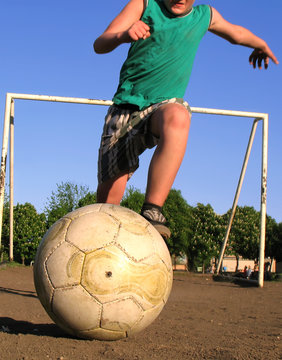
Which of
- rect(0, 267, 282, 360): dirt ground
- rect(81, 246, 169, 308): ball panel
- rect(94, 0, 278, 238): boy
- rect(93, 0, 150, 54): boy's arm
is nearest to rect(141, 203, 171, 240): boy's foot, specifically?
rect(94, 0, 278, 238): boy

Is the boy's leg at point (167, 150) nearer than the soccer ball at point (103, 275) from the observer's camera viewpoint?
No

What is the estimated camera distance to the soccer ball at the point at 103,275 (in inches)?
97.3

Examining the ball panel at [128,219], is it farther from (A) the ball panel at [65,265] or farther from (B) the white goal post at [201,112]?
(B) the white goal post at [201,112]

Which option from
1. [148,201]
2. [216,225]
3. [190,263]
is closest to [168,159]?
[148,201]

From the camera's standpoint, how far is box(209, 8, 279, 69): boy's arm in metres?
3.59

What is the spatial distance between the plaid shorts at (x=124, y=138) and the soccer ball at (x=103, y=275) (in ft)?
2.43

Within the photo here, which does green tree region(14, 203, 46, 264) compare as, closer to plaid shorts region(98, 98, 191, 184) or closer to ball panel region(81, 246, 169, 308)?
plaid shorts region(98, 98, 191, 184)

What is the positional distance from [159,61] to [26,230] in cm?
2893

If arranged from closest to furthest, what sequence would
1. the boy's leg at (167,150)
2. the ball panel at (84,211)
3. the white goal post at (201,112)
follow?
the ball panel at (84,211) < the boy's leg at (167,150) < the white goal post at (201,112)

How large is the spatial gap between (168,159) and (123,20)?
1132mm

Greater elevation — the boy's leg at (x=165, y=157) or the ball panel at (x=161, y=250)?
the boy's leg at (x=165, y=157)

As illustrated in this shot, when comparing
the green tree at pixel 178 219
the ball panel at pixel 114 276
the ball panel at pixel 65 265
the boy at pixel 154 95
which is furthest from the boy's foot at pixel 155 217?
the green tree at pixel 178 219

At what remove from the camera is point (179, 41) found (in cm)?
330

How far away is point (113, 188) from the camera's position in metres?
3.59
